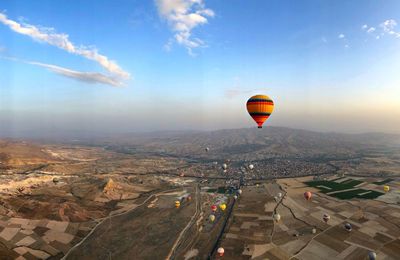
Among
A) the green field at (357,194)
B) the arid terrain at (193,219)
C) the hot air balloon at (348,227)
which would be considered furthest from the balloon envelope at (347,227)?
the green field at (357,194)

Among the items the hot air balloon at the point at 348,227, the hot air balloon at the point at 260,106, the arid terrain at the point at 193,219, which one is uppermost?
the hot air balloon at the point at 260,106

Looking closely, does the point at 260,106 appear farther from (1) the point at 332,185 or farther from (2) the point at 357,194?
(1) the point at 332,185

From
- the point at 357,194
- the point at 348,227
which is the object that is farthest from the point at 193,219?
Answer: the point at 357,194

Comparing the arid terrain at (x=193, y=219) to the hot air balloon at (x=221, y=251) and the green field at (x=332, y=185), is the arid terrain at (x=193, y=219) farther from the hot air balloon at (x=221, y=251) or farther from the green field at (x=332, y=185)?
the hot air balloon at (x=221, y=251)

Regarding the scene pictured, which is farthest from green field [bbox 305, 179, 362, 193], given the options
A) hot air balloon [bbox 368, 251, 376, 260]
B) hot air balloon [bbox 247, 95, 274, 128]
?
hot air balloon [bbox 368, 251, 376, 260]

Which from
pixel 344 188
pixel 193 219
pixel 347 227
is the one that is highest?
pixel 347 227
